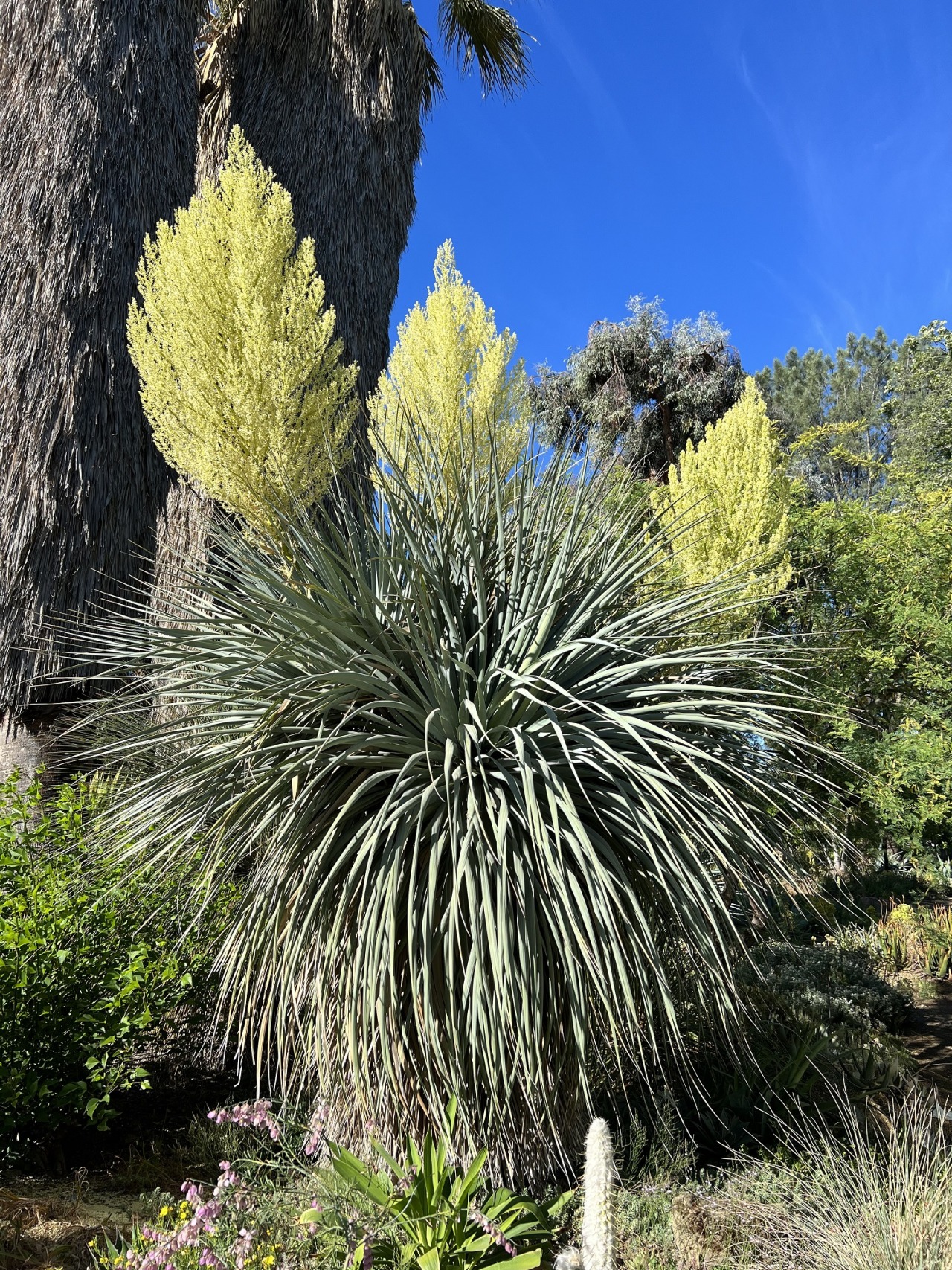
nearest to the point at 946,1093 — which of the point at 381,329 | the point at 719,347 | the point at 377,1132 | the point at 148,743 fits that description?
the point at 377,1132

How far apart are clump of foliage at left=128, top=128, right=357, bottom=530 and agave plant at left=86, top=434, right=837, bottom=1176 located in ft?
11.2

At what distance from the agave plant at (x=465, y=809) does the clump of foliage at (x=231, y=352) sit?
3399 millimetres

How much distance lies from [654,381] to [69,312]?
1360 centimetres

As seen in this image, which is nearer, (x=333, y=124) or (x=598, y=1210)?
(x=598, y=1210)

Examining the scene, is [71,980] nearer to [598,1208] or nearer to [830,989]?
[598,1208]

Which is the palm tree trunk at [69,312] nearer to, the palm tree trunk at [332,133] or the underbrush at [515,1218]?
the palm tree trunk at [332,133]

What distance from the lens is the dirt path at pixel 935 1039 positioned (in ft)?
19.8

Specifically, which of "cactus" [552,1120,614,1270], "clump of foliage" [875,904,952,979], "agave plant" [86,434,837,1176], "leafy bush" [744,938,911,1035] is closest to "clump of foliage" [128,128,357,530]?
"agave plant" [86,434,837,1176]

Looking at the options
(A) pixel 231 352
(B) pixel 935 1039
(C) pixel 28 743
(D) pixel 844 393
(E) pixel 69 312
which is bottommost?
(B) pixel 935 1039

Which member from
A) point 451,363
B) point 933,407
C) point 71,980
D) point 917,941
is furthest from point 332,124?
point 933,407

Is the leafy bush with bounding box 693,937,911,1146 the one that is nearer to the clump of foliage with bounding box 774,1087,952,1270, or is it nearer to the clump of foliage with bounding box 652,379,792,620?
the clump of foliage with bounding box 774,1087,952,1270

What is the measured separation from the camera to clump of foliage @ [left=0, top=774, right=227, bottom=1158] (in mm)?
3613

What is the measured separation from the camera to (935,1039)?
7148 millimetres

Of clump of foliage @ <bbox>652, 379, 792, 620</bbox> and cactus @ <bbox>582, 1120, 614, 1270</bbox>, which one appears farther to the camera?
clump of foliage @ <bbox>652, 379, 792, 620</bbox>
